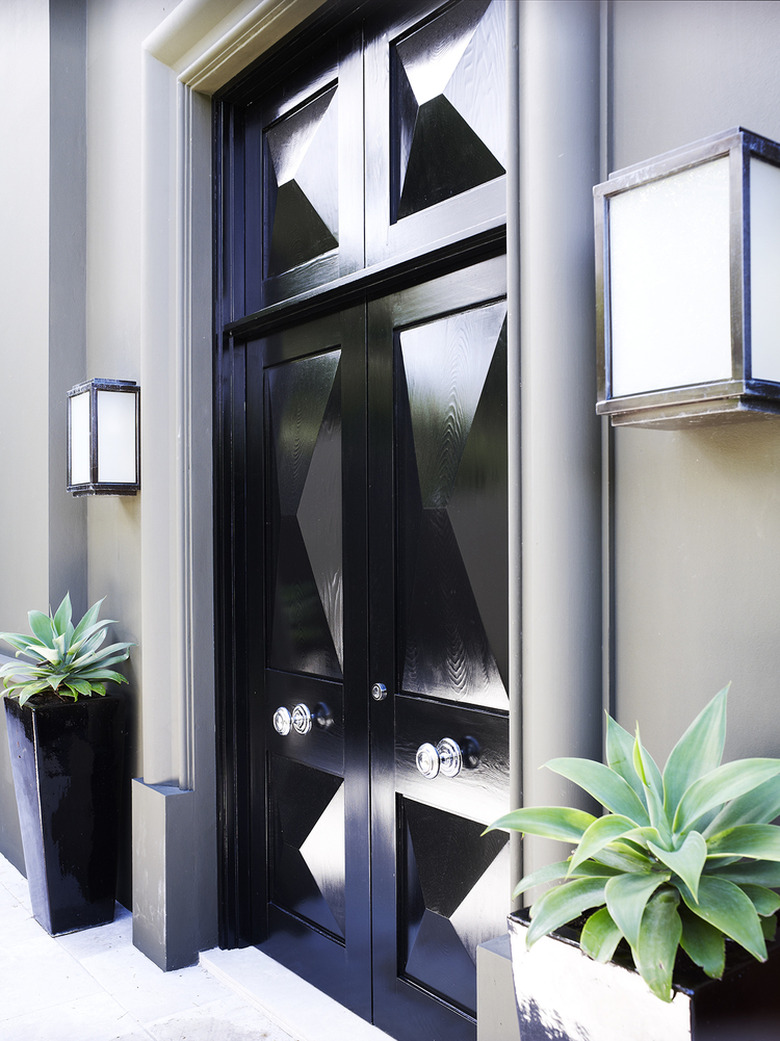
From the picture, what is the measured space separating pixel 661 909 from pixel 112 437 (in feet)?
8.39

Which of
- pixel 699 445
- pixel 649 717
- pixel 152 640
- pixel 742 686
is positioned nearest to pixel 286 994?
pixel 152 640

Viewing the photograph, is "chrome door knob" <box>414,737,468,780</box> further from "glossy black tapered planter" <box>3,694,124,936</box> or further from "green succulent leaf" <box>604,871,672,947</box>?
"glossy black tapered planter" <box>3,694,124,936</box>

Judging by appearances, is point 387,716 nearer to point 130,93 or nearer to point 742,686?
point 742,686

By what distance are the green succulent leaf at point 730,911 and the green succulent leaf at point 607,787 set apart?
12cm

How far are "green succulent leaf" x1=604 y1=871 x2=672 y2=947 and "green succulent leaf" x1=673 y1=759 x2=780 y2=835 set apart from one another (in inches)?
3.1

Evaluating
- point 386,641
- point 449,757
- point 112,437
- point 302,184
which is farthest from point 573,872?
point 112,437

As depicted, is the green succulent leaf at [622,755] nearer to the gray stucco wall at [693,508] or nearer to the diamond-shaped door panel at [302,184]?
the gray stucco wall at [693,508]

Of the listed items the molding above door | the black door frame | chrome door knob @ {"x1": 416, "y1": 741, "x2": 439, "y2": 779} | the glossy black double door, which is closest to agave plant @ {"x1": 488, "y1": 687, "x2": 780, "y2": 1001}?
the glossy black double door

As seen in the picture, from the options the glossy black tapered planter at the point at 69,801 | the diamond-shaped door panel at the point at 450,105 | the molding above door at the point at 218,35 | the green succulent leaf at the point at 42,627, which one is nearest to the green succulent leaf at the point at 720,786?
the diamond-shaped door panel at the point at 450,105

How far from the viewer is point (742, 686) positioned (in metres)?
1.38

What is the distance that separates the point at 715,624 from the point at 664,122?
0.84m

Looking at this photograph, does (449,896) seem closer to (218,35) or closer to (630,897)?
(630,897)

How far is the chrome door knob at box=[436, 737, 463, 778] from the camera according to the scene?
2.08 m

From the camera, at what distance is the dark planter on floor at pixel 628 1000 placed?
41.4 inches
